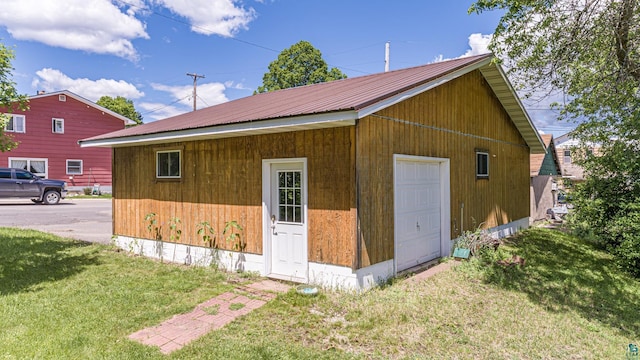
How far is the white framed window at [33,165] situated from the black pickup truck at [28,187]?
4.18 meters

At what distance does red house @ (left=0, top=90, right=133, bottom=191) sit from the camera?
69.9 ft

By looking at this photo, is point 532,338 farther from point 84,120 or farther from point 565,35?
point 84,120

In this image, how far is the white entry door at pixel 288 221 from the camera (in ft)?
19.8

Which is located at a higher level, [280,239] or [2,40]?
[2,40]

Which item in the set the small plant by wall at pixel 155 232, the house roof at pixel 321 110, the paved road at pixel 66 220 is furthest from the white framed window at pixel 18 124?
the small plant by wall at pixel 155 232

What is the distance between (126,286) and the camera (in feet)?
19.4

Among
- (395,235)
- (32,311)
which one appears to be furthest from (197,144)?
(395,235)

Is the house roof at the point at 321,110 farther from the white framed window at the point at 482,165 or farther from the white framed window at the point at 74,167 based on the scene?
the white framed window at the point at 74,167

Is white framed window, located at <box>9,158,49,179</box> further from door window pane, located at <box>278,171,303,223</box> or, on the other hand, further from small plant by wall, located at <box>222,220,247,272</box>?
door window pane, located at <box>278,171,303,223</box>

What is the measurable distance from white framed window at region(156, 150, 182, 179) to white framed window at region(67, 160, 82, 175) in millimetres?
19176

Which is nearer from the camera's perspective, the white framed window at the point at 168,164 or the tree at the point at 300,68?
the white framed window at the point at 168,164

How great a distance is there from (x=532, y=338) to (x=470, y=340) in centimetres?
81

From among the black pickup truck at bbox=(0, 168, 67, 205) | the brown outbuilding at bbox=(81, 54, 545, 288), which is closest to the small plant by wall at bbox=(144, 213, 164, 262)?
the brown outbuilding at bbox=(81, 54, 545, 288)

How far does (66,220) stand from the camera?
13172 mm
